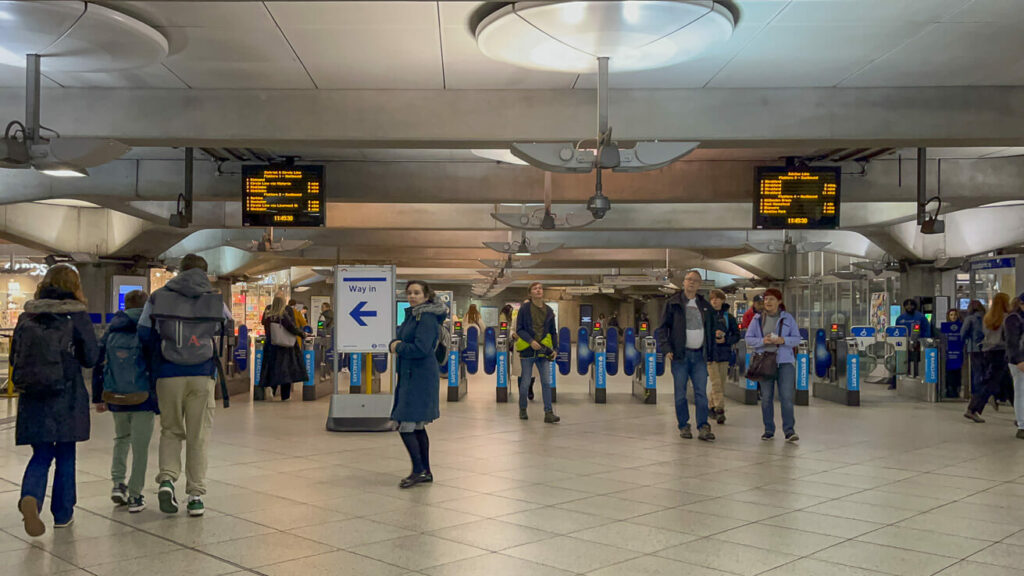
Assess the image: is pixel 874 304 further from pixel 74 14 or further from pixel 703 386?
pixel 74 14

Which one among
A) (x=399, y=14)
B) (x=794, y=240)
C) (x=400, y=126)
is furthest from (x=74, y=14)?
(x=794, y=240)

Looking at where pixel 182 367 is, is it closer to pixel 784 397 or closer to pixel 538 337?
pixel 538 337

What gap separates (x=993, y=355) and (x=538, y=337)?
573 cm

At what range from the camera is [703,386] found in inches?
384

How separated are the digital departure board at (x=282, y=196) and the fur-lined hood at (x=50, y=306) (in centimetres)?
587

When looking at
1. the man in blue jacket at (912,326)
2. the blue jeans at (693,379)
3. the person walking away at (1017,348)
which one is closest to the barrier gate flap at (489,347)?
the blue jeans at (693,379)

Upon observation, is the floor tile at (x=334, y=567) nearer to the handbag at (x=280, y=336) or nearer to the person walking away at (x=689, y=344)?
the person walking away at (x=689, y=344)

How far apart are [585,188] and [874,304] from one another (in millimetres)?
11976

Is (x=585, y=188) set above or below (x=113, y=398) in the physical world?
above

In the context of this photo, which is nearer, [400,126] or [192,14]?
[192,14]

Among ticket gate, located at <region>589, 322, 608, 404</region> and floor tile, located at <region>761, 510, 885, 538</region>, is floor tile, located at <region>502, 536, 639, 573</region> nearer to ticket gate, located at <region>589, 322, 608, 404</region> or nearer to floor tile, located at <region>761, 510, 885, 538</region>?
floor tile, located at <region>761, 510, 885, 538</region>

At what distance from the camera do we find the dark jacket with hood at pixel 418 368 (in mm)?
6832

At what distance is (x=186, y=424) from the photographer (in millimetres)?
6117

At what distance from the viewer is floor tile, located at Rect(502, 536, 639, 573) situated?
4879 mm
